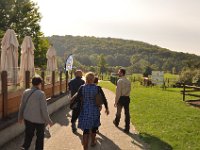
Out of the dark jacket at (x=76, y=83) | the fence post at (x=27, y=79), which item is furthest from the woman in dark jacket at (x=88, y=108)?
the fence post at (x=27, y=79)

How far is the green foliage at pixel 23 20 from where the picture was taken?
44444 millimetres

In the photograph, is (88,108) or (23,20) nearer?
(88,108)

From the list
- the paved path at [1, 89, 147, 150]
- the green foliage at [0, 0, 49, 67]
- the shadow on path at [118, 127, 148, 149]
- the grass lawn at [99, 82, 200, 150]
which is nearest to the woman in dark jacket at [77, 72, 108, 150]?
the paved path at [1, 89, 147, 150]

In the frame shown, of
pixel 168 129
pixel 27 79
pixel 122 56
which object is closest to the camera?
pixel 27 79

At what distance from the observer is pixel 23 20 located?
47.8 meters

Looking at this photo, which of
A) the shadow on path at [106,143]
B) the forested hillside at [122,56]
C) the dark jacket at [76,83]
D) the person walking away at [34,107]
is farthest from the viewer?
the forested hillside at [122,56]

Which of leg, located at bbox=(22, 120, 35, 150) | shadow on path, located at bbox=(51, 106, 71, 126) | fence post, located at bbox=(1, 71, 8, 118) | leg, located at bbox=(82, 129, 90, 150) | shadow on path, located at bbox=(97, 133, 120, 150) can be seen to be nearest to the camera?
leg, located at bbox=(22, 120, 35, 150)

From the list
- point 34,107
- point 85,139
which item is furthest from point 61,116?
point 34,107

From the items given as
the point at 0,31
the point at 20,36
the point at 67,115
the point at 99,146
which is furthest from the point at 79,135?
the point at 20,36

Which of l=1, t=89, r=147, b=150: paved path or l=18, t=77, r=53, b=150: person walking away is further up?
l=18, t=77, r=53, b=150: person walking away

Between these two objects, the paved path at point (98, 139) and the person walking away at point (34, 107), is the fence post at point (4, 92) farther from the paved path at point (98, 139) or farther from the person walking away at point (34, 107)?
the person walking away at point (34, 107)

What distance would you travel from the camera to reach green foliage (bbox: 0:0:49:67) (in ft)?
146

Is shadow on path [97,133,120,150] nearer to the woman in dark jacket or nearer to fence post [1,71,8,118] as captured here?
the woman in dark jacket

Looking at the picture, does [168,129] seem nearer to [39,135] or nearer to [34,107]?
[39,135]
